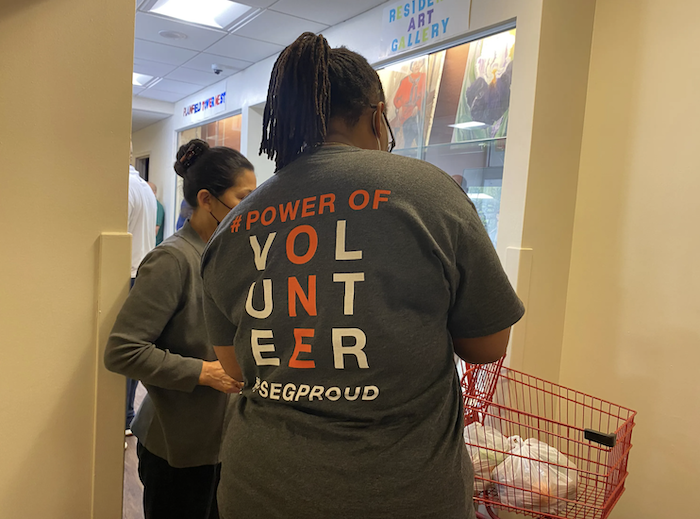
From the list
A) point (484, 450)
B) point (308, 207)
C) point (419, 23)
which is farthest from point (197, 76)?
point (308, 207)

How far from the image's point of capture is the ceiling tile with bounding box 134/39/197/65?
419 centimetres

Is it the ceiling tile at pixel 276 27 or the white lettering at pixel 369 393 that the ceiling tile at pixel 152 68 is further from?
the white lettering at pixel 369 393

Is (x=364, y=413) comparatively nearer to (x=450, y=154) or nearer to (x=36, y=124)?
(x=36, y=124)

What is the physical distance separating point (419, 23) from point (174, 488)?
247cm

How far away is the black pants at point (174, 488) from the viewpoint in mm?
1407

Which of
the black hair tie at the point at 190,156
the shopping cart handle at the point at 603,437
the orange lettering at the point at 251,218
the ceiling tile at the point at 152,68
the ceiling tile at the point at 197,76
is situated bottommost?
the shopping cart handle at the point at 603,437

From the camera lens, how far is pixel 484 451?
5.45 ft

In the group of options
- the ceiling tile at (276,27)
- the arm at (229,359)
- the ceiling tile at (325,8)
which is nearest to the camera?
the arm at (229,359)

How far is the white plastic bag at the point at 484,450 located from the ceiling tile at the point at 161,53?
3.82m

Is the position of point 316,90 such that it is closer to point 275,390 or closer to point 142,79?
point 275,390

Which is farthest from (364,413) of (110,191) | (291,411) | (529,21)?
(529,21)

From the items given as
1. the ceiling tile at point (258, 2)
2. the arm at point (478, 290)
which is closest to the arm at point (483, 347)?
the arm at point (478, 290)

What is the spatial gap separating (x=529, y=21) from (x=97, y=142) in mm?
1763

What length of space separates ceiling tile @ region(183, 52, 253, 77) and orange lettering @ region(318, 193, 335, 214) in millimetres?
4004
